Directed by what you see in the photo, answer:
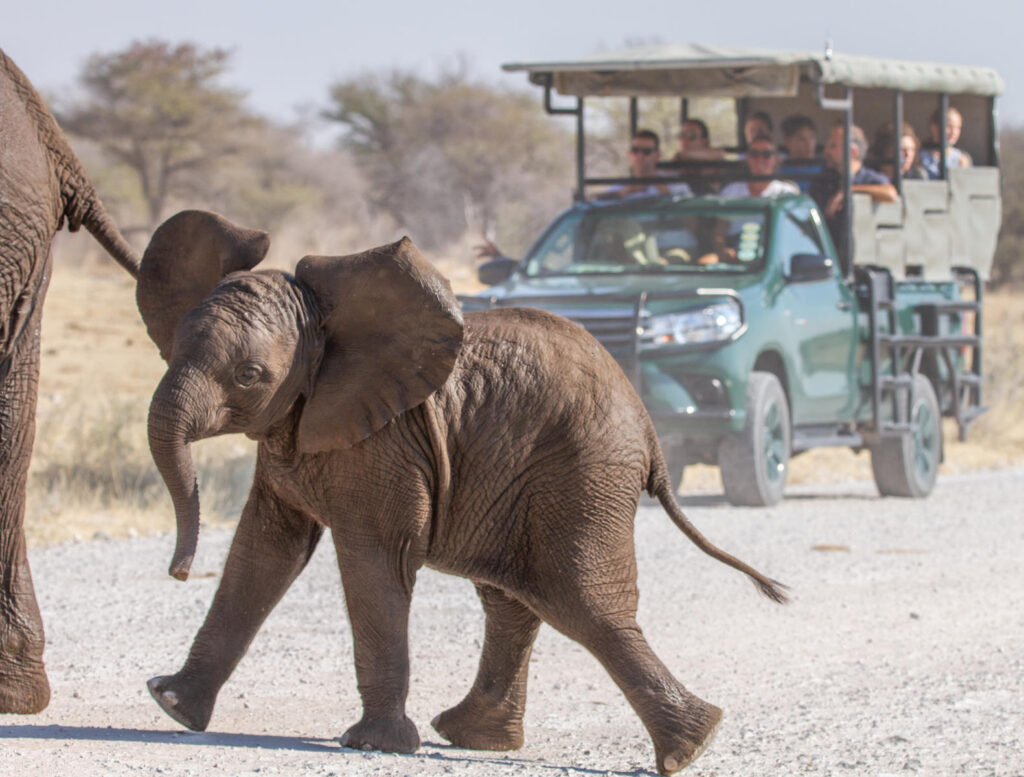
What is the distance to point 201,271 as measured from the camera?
16.8 feet

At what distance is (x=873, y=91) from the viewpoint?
15.8 metres

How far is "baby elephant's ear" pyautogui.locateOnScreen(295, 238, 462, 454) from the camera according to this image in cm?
477

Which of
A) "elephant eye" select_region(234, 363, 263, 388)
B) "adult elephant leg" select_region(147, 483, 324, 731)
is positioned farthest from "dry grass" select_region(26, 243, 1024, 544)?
"elephant eye" select_region(234, 363, 263, 388)

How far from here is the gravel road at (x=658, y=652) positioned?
5.10 m

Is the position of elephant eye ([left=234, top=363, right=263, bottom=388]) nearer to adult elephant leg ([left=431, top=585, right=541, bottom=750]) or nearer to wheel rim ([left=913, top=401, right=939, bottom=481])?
adult elephant leg ([left=431, top=585, right=541, bottom=750])

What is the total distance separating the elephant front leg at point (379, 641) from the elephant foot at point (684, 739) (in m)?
0.72

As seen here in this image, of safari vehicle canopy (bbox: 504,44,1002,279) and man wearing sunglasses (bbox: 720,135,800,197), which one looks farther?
man wearing sunglasses (bbox: 720,135,800,197)

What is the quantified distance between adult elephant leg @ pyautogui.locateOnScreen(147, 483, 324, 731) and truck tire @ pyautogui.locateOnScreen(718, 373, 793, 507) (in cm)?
649

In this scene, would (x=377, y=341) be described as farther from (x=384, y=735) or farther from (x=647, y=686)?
(x=647, y=686)

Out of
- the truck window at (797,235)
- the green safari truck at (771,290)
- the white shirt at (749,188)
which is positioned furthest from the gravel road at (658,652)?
the white shirt at (749,188)

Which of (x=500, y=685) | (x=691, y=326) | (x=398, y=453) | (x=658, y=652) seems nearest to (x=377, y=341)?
(x=398, y=453)

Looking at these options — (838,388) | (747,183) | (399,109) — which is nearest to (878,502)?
(838,388)

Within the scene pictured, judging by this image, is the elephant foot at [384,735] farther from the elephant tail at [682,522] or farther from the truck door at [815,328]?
the truck door at [815,328]

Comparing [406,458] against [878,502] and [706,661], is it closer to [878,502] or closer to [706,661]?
[706,661]
